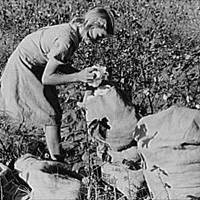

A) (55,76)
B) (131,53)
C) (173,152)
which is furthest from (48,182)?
(131,53)

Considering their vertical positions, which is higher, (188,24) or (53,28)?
(53,28)

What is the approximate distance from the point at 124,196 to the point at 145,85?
1.27m

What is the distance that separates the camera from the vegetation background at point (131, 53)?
130 inches

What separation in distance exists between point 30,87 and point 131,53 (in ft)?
4.14

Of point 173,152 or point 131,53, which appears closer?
point 173,152

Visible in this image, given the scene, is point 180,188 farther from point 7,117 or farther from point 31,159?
point 7,117

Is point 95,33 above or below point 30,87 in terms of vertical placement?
above

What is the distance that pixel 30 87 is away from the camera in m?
3.29

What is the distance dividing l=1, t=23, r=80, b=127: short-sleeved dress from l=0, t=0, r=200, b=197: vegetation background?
88mm

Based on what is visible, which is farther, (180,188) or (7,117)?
(7,117)

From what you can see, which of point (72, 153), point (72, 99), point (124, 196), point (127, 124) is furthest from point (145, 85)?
point (124, 196)

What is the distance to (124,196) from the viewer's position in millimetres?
2600

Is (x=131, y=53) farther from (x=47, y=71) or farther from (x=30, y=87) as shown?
(x=47, y=71)

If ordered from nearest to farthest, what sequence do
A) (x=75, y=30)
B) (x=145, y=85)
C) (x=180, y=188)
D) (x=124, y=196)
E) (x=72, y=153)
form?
(x=180, y=188) → (x=124, y=196) → (x=75, y=30) → (x=72, y=153) → (x=145, y=85)
